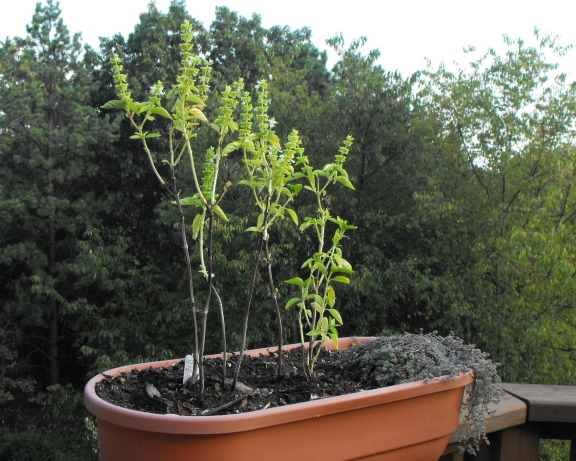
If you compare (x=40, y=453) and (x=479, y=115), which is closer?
(x=40, y=453)

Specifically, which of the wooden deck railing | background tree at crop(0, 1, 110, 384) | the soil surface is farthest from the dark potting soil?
background tree at crop(0, 1, 110, 384)

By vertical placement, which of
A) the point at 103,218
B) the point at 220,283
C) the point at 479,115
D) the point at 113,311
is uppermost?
the point at 479,115

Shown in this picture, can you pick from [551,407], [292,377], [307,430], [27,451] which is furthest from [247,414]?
[27,451]

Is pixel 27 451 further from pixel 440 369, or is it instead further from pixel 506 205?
pixel 506 205

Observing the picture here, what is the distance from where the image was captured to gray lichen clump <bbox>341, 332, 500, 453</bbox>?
1.29 meters

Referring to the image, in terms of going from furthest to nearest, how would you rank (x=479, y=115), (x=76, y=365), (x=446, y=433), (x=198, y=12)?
(x=198, y=12) < (x=76, y=365) < (x=479, y=115) < (x=446, y=433)

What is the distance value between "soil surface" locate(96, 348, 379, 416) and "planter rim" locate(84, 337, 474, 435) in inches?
3.5

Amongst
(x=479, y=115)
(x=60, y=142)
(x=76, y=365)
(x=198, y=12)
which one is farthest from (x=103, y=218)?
(x=479, y=115)

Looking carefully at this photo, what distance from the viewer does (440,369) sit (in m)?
1.28

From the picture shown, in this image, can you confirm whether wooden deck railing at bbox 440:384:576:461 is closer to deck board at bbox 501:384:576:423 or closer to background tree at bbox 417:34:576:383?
deck board at bbox 501:384:576:423

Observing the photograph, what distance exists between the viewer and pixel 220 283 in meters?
6.15

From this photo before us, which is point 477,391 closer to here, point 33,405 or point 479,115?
point 479,115

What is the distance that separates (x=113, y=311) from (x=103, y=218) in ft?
4.60

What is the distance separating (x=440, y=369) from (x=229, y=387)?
0.48 m
